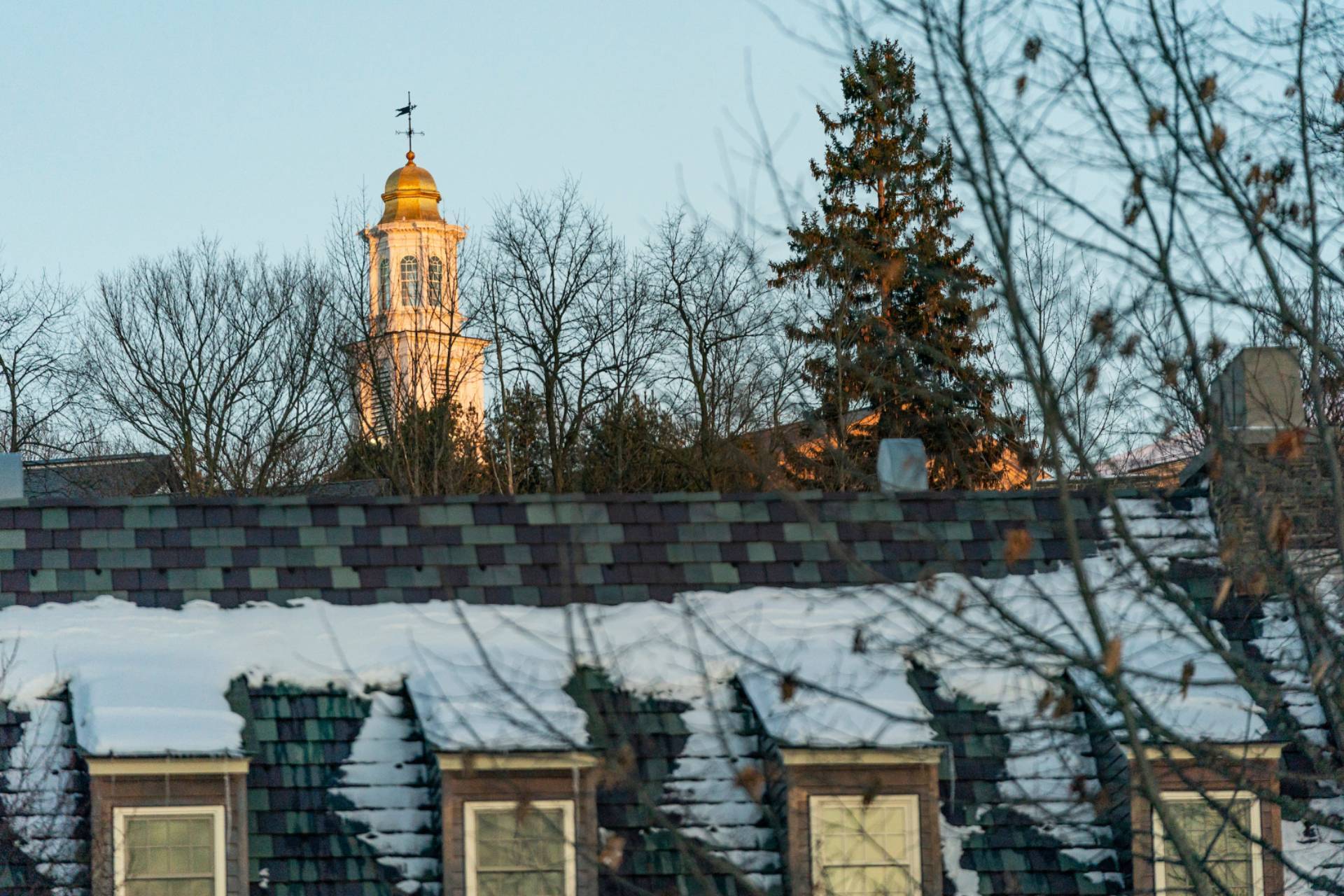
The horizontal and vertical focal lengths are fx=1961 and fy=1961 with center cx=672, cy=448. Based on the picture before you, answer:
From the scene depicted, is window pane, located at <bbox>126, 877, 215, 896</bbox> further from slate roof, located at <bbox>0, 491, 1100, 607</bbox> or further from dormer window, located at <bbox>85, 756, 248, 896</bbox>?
slate roof, located at <bbox>0, 491, 1100, 607</bbox>

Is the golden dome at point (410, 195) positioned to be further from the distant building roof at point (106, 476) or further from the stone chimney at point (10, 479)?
the stone chimney at point (10, 479)

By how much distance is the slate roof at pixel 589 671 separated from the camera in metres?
8.97

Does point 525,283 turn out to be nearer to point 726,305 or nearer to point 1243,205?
point 726,305

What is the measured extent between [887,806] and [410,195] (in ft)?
161

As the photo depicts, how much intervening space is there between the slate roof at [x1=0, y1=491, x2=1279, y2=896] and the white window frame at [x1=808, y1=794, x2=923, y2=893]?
159mm

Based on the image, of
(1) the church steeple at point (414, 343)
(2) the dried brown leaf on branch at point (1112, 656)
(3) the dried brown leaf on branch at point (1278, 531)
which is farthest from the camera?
(1) the church steeple at point (414, 343)

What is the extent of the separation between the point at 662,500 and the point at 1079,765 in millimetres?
2616

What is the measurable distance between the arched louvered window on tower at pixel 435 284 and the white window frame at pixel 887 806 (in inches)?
1193

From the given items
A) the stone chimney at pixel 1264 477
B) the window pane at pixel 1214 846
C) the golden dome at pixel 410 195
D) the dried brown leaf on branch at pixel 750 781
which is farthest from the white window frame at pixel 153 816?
the golden dome at pixel 410 195

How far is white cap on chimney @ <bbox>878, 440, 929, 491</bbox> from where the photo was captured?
11.7 m

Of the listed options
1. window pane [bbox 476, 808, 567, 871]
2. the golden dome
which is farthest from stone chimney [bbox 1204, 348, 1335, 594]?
the golden dome

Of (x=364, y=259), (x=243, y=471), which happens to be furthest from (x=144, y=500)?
(x=364, y=259)

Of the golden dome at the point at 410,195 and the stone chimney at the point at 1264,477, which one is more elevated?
the golden dome at the point at 410,195

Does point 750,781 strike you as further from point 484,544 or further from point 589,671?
point 484,544
